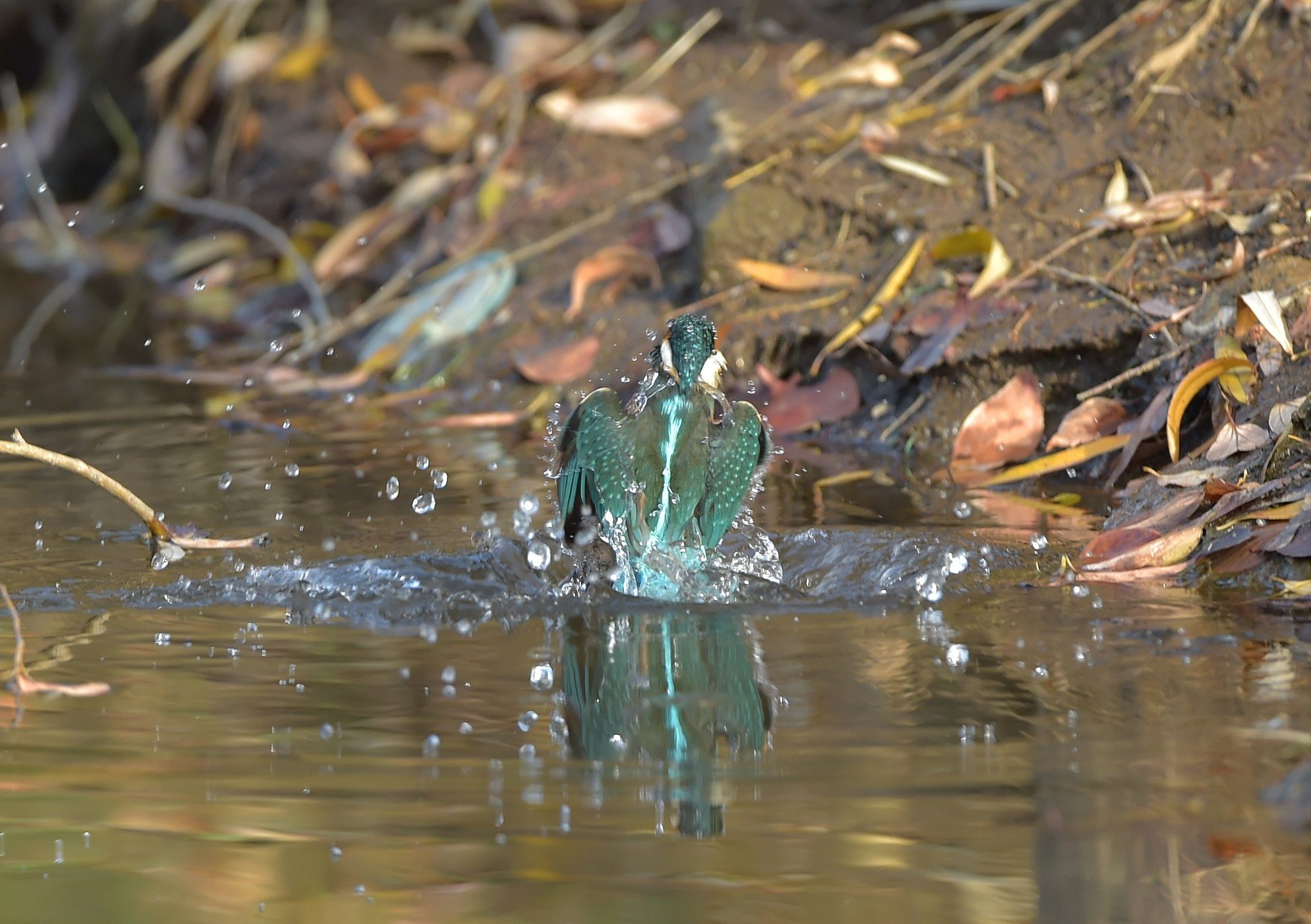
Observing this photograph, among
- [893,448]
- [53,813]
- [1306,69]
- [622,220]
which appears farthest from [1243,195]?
[53,813]

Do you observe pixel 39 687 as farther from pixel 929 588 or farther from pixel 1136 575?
pixel 1136 575

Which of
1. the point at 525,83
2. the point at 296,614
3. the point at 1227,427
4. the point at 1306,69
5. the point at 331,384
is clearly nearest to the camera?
the point at 296,614

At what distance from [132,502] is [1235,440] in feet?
7.93

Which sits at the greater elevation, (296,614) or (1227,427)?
(1227,427)

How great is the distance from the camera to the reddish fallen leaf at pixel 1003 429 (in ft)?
15.9

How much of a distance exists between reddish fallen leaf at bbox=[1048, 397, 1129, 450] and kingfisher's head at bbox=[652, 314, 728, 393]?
51.7 inches

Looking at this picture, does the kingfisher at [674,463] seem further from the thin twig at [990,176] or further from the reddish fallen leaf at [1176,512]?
the thin twig at [990,176]

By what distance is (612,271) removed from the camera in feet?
20.4

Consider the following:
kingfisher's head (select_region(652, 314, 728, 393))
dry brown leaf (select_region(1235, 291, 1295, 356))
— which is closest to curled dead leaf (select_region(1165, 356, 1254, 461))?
dry brown leaf (select_region(1235, 291, 1295, 356))

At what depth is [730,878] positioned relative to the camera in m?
2.24

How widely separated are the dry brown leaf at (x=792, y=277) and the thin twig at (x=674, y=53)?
187 cm

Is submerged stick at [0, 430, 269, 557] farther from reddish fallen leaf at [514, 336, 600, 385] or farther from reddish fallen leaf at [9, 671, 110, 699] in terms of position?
reddish fallen leaf at [514, 336, 600, 385]

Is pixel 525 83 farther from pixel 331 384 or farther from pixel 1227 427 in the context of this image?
pixel 1227 427

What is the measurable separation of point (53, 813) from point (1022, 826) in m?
1.36
